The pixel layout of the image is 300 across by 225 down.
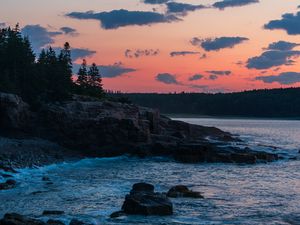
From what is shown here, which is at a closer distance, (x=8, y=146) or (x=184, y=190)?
(x=184, y=190)

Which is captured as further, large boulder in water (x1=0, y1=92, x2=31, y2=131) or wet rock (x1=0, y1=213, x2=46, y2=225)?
large boulder in water (x1=0, y1=92, x2=31, y2=131)

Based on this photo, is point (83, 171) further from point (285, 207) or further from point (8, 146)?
point (285, 207)

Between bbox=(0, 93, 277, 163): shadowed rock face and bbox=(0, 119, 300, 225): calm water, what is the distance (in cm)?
322

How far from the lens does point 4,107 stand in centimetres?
5778

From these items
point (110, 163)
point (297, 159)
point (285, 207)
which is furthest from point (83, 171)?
point (297, 159)

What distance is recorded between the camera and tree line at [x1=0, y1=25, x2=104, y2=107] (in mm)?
67812

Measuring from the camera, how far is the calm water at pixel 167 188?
29391 mm

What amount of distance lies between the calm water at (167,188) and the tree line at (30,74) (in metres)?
15.1

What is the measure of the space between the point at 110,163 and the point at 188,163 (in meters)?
8.81

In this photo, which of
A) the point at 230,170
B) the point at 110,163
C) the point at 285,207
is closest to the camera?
the point at 285,207

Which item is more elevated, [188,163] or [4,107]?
[4,107]

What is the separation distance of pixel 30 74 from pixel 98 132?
59.4 ft

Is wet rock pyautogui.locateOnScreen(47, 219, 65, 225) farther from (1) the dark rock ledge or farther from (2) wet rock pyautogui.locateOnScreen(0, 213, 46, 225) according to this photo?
(1) the dark rock ledge

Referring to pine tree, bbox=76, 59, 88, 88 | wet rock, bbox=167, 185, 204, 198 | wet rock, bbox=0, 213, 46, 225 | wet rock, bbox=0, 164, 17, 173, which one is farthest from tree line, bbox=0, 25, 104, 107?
wet rock, bbox=0, 213, 46, 225
